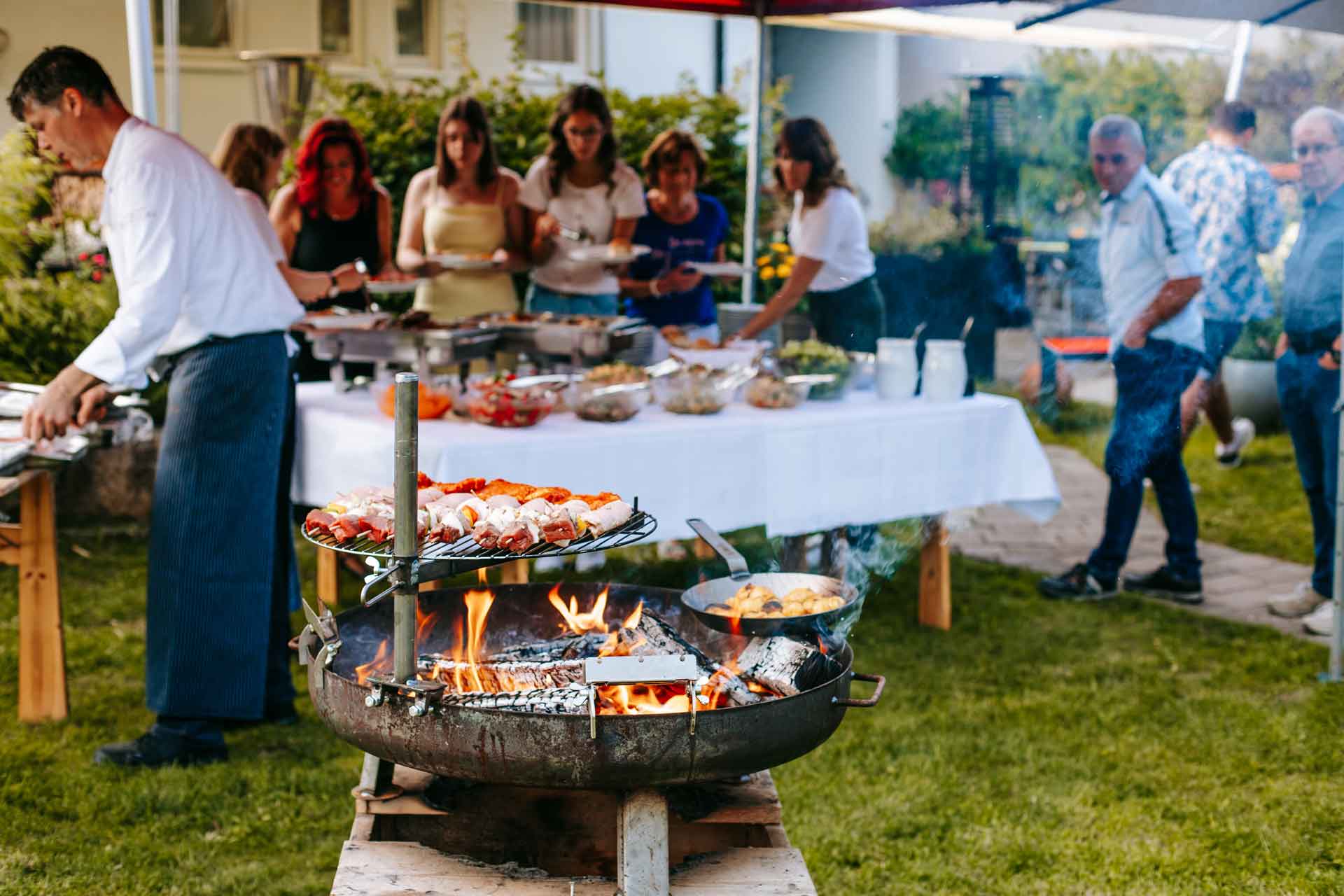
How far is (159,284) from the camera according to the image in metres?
3.53

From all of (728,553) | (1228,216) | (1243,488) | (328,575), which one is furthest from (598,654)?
(1243,488)

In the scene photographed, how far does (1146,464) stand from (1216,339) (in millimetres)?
684

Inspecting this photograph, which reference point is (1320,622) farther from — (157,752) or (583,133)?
(157,752)

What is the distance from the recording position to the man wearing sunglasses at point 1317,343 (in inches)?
196

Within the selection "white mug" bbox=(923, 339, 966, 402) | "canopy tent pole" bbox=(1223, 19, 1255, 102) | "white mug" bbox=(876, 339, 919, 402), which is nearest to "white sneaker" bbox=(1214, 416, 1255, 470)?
"canopy tent pole" bbox=(1223, 19, 1255, 102)

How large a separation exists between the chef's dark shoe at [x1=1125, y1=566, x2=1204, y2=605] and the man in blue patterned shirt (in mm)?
757

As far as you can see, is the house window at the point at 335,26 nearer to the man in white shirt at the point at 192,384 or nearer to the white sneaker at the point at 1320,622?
the man in white shirt at the point at 192,384

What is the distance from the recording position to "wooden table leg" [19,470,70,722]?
13.3ft

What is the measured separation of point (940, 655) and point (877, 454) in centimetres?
83

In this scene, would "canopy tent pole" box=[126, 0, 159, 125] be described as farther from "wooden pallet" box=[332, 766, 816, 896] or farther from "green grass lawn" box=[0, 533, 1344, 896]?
"wooden pallet" box=[332, 766, 816, 896]

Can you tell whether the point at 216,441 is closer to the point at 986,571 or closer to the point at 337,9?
the point at 986,571

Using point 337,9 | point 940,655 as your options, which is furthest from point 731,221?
point 940,655

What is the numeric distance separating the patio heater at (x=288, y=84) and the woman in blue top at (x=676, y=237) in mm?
3385

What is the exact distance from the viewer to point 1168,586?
5.81 metres
